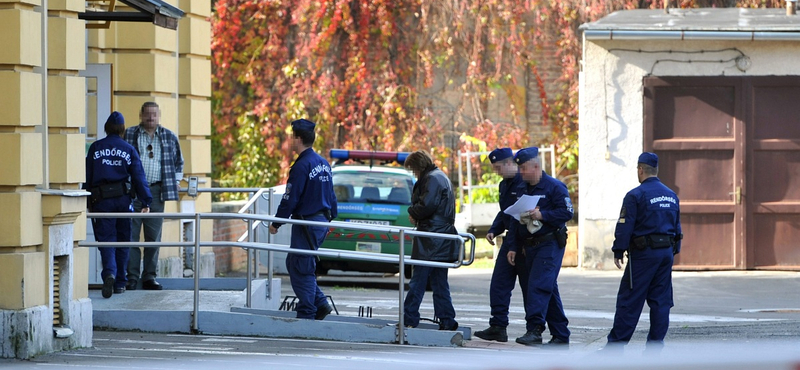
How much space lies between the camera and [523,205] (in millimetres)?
9820

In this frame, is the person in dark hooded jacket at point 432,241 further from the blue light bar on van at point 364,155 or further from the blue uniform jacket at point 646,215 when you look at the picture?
the blue light bar on van at point 364,155

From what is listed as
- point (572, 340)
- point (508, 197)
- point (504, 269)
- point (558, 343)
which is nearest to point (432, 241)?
point (504, 269)

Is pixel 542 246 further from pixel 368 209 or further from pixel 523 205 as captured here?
pixel 368 209

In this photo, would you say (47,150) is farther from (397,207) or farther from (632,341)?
(397,207)

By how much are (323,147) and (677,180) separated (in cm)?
850

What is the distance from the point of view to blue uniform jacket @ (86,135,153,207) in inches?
412

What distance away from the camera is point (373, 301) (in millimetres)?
13320

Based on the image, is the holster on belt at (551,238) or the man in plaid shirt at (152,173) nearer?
the holster on belt at (551,238)

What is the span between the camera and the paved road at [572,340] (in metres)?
3.43


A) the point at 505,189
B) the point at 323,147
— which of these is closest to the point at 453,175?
the point at 323,147

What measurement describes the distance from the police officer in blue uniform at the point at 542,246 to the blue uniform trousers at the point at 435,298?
61 centimetres

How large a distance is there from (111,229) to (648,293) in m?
4.61

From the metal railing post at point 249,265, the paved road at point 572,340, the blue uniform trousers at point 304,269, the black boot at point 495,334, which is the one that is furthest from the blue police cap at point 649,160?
the metal railing post at point 249,265

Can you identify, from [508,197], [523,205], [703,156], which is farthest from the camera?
[703,156]
